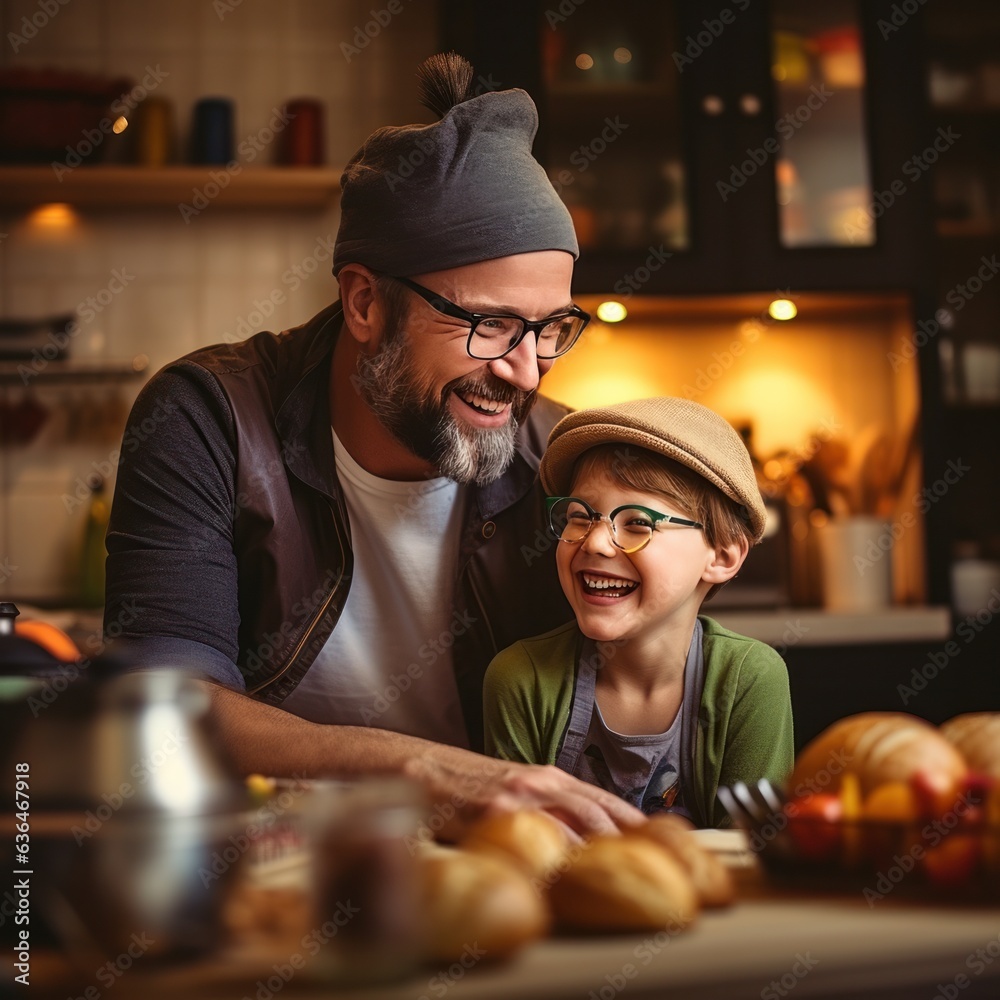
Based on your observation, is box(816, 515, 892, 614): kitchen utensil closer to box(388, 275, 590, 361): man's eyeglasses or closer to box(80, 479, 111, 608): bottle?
box(388, 275, 590, 361): man's eyeglasses

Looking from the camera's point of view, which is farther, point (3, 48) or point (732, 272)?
point (3, 48)

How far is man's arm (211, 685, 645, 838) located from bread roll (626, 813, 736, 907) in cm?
14

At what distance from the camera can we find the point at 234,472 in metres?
1.66

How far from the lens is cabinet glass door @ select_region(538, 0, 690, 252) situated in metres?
3.26

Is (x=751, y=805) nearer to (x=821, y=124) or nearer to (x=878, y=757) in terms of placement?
(x=878, y=757)

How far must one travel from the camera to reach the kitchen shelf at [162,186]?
3248mm

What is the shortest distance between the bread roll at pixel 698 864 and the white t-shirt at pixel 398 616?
38.3 inches

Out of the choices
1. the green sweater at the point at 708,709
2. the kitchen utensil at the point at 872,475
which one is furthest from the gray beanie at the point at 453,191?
the kitchen utensil at the point at 872,475

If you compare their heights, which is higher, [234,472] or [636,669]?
[234,472]

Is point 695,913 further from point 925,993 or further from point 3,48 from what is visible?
→ point 3,48

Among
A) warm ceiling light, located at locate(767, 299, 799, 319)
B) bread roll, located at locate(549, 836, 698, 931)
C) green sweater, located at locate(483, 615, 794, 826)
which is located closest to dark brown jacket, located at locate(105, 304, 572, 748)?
green sweater, located at locate(483, 615, 794, 826)

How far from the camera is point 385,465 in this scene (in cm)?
175

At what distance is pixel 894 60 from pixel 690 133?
597 mm

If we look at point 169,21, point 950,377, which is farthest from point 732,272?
point 169,21
